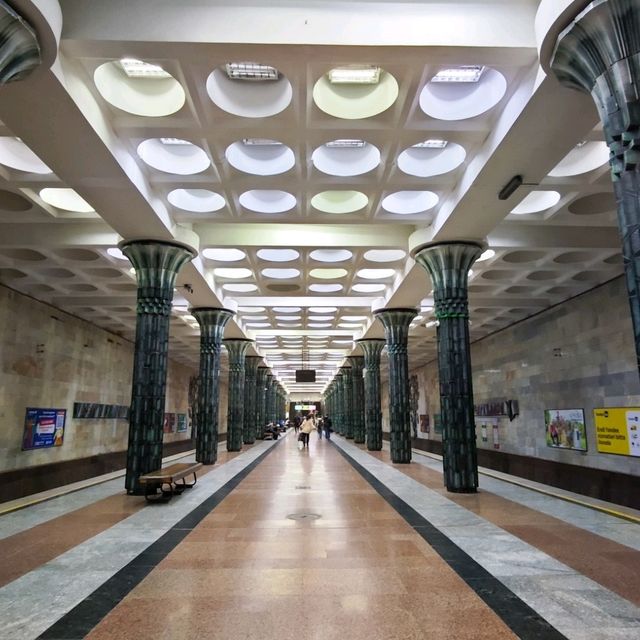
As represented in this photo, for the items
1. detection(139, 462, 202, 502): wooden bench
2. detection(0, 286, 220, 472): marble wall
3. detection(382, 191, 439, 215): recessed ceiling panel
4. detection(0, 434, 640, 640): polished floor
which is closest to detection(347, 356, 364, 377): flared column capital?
detection(0, 286, 220, 472): marble wall

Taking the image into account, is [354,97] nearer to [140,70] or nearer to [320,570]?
[140,70]

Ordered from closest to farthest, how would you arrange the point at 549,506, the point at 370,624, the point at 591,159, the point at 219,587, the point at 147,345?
1. the point at 370,624
2. the point at 219,587
3. the point at 591,159
4. the point at 549,506
5. the point at 147,345

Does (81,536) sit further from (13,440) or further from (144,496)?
(13,440)

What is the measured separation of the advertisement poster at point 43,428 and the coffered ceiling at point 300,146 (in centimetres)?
403

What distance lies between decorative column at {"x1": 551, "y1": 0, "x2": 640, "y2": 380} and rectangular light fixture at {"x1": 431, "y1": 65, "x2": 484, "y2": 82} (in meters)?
2.26

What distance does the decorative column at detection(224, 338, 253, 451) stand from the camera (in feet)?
71.7

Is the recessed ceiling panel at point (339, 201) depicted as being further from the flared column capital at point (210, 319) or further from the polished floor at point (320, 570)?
the flared column capital at point (210, 319)

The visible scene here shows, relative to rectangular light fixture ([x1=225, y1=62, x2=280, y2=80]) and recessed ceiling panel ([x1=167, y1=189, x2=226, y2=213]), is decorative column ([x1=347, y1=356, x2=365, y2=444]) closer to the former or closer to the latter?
recessed ceiling panel ([x1=167, y1=189, x2=226, y2=213])

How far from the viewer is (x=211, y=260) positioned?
13.2m

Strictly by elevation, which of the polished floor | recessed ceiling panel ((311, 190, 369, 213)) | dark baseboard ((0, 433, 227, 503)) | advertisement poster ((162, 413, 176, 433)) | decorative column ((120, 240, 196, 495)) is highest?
recessed ceiling panel ((311, 190, 369, 213))

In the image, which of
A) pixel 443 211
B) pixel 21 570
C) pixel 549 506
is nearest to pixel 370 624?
pixel 21 570

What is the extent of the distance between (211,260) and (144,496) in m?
6.43

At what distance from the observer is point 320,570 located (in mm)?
4910

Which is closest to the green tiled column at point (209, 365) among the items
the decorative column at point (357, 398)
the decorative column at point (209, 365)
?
the decorative column at point (209, 365)
